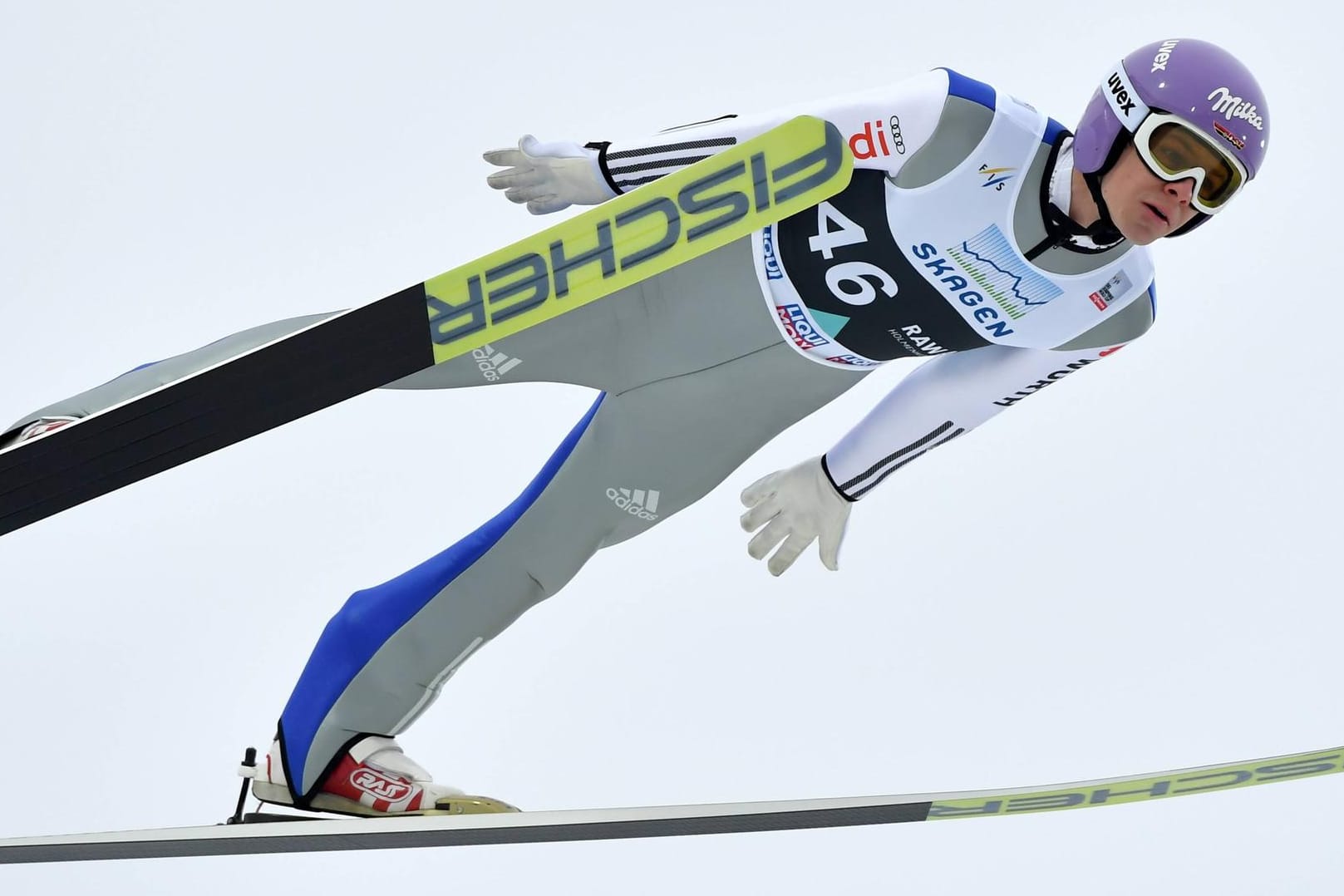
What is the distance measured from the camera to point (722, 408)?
288 centimetres

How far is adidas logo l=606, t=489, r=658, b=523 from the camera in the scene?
9.50 ft

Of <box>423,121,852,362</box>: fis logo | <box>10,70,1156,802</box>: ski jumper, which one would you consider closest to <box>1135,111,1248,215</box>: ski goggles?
<box>10,70,1156,802</box>: ski jumper

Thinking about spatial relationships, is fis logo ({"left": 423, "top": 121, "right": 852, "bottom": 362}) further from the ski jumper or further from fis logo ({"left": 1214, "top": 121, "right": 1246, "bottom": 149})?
fis logo ({"left": 1214, "top": 121, "right": 1246, "bottom": 149})

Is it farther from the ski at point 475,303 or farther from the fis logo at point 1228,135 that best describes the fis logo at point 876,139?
the fis logo at point 1228,135

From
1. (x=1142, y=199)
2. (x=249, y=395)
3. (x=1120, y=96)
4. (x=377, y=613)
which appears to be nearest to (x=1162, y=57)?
(x=1120, y=96)

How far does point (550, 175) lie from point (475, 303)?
41cm

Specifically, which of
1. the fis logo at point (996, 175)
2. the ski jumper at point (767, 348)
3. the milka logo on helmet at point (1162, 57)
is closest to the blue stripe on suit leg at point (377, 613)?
the ski jumper at point (767, 348)

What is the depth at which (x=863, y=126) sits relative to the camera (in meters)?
2.59

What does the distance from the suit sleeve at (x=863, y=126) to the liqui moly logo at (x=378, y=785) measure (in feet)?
3.24

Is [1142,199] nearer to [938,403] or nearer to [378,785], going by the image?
[938,403]

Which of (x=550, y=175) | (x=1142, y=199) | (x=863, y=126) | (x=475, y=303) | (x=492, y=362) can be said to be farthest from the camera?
(x=492, y=362)

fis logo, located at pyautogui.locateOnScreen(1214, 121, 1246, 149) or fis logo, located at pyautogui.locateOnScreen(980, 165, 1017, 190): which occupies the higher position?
fis logo, located at pyautogui.locateOnScreen(980, 165, 1017, 190)

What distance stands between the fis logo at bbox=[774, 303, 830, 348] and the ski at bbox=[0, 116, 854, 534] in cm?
36

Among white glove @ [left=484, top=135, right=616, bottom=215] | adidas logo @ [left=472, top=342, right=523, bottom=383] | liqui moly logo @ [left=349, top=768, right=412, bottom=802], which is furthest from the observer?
liqui moly logo @ [left=349, top=768, right=412, bottom=802]
